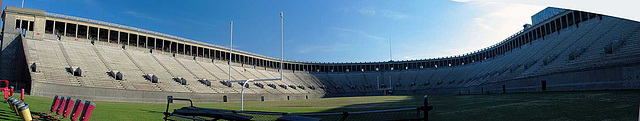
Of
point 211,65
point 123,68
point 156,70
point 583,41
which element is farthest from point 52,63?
point 583,41

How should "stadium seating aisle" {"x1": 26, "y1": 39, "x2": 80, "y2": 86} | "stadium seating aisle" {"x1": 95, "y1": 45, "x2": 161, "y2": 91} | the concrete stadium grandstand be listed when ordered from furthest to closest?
"stadium seating aisle" {"x1": 95, "y1": 45, "x2": 161, "y2": 91} < "stadium seating aisle" {"x1": 26, "y1": 39, "x2": 80, "y2": 86} < the concrete stadium grandstand

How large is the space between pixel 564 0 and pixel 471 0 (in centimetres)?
138

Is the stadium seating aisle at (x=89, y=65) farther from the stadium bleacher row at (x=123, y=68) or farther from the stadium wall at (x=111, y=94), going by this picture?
the stadium wall at (x=111, y=94)

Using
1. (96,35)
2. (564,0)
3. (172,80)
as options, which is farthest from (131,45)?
(564,0)

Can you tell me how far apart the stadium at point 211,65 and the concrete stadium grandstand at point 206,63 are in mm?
106

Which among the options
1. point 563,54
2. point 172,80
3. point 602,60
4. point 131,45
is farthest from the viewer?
point 131,45

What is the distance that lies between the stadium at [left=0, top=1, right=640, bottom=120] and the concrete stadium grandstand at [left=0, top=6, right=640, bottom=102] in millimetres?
106

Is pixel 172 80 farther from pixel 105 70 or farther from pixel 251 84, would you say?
pixel 251 84

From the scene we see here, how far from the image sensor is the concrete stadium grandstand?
25.8m

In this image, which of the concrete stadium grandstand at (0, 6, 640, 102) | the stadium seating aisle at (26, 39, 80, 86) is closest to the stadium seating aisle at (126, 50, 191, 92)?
the concrete stadium grandstand at (0, 6, 640, 102)

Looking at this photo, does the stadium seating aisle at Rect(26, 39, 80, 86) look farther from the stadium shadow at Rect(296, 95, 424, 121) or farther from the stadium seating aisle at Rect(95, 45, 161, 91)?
the stadium shadow at Rect(296, 95, 424, 121)

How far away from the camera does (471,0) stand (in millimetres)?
5645

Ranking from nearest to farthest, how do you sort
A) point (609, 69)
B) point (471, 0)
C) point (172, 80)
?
1. point (471, 0)
2. point (609, 69)
3. point (172, 80)

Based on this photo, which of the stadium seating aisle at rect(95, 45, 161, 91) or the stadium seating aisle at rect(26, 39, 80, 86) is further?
the stadium seating aisle at rect(95, 45, 161, 91)
